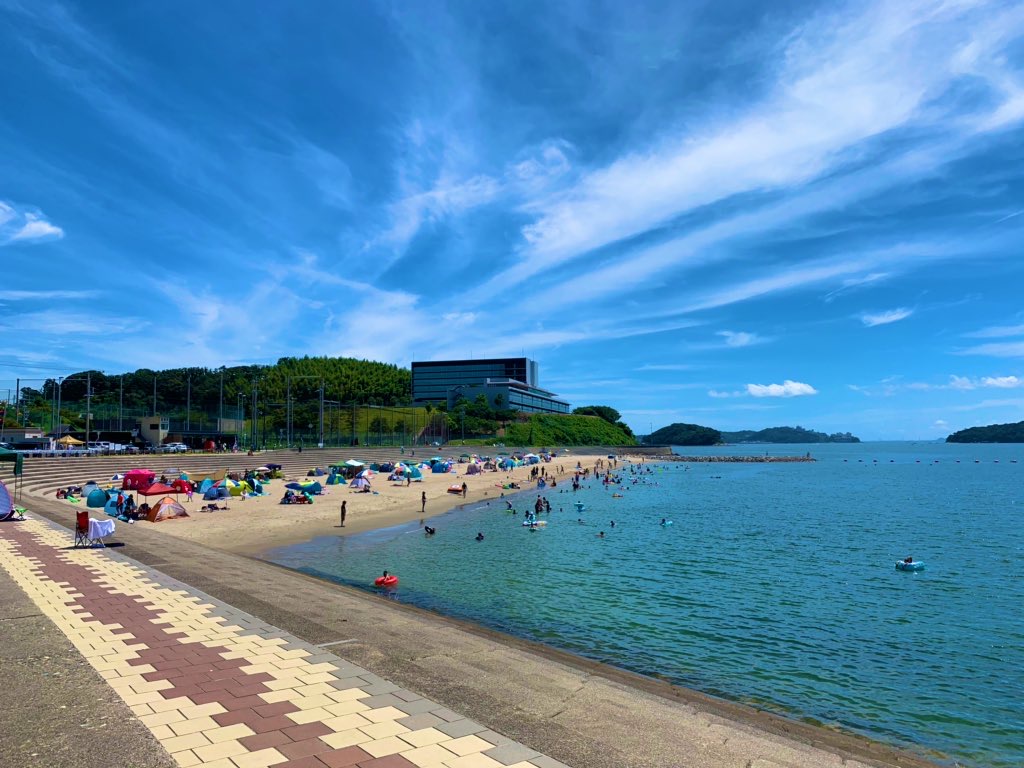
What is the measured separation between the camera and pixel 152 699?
26.9 feet

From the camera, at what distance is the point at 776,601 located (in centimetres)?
2180

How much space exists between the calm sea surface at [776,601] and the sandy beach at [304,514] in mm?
2355

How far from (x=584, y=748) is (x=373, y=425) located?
394ft

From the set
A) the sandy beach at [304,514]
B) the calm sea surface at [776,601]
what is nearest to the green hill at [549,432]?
the sandy beach at [304,514]

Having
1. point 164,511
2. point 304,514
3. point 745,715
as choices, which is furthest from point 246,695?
point 304,514

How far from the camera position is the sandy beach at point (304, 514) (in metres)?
31.6

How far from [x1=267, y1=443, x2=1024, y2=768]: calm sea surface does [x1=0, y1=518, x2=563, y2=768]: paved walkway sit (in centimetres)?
769

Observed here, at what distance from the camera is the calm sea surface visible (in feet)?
43.4

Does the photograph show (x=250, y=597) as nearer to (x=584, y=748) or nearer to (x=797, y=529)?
(x=584, y=748)

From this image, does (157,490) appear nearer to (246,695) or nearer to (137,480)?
(137,480)

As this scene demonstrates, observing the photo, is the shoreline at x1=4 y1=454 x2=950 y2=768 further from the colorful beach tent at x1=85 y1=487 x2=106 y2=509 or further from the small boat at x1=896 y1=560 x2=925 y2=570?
the small boat at x1=896 y1=560 x2=925 y2=570

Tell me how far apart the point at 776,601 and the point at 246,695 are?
18759 millimetres

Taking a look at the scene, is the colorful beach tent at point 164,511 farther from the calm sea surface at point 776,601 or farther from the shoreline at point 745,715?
the shoreline at point 745,715

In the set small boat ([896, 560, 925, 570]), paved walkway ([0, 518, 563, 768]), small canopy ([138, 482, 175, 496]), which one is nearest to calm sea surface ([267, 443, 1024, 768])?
small boat ([896, 560, 925, 570])
